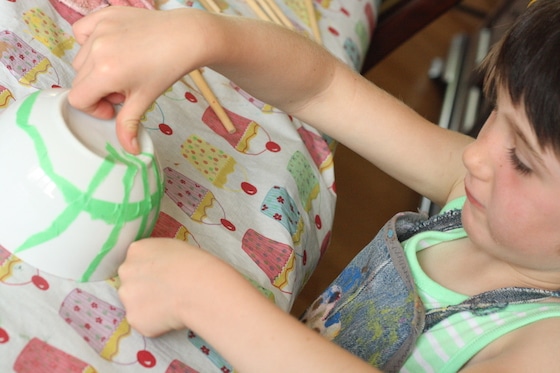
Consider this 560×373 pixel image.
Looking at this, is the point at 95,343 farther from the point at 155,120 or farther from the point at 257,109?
the point at 257,109

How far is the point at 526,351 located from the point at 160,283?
0.33m

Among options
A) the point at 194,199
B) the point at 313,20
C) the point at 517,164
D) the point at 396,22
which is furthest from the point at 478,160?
the point at 396,22

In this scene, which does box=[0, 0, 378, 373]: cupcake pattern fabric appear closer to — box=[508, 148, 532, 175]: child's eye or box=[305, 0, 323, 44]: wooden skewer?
box=[305, 0, 323, 44]: wooden skewer

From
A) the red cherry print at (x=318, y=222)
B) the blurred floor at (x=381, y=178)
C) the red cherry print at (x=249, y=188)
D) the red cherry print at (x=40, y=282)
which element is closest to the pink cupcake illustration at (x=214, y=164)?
the red cherry print at (x=249, y=188)

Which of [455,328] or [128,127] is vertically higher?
[128,127]

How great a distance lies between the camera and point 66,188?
0.49 m

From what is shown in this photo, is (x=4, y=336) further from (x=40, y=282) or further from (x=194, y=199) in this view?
(x=194, y=199)

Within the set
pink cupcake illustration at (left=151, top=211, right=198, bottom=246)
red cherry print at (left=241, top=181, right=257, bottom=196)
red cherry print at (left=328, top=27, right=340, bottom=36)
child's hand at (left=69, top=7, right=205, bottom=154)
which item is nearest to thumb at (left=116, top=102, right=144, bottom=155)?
child's hand at (left=69, top=7, right=205, bottom=154)

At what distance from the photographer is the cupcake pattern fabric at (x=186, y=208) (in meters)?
0.50

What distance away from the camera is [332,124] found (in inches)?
30.7

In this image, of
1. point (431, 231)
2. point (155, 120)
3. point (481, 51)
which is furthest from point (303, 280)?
point (481, 51)

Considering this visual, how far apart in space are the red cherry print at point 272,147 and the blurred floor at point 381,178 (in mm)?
611

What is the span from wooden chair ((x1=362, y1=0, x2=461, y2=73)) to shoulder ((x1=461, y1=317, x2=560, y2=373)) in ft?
2.66

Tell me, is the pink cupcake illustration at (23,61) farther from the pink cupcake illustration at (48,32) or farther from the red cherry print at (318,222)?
the red cherry print at (318,222)
